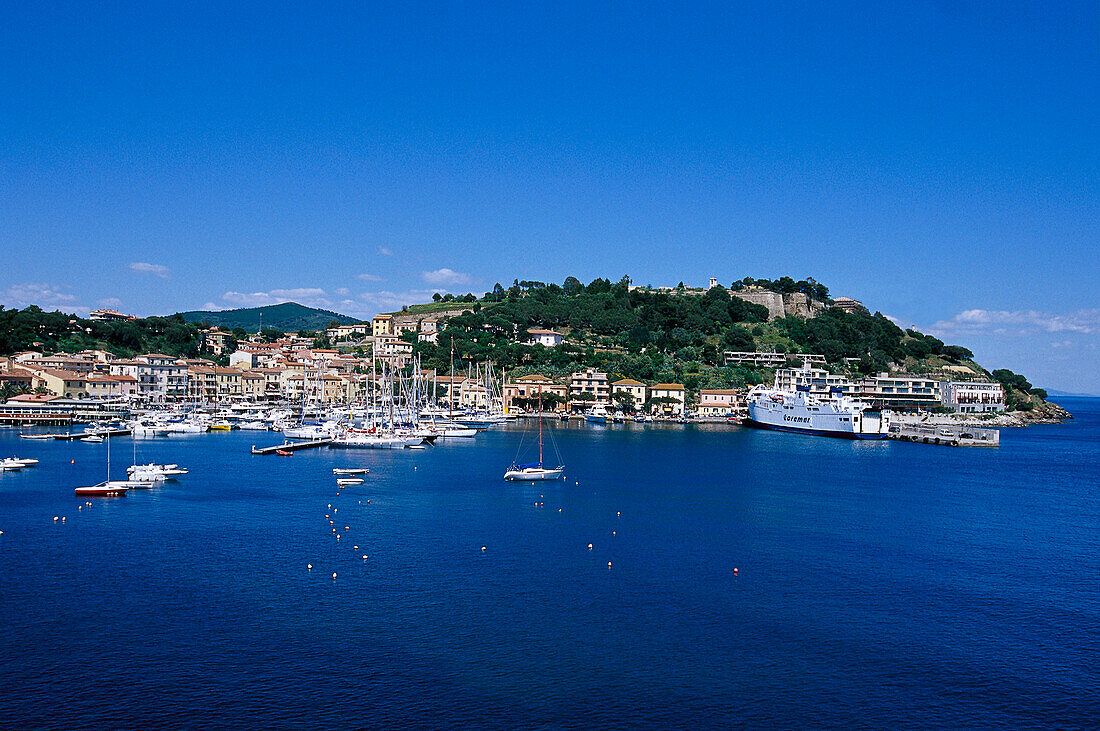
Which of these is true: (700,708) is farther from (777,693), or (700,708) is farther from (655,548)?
(655,548)

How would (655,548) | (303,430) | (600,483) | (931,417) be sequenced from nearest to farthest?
(655,548)
(600,483)
(303,430)
(931,417)

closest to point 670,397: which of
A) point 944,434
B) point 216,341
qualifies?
point 944,434

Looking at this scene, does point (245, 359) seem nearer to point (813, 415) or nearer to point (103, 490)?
point (813, 415)

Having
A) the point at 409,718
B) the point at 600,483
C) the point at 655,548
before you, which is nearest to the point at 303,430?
the point at 600,483

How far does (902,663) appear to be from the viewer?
58.2 ft

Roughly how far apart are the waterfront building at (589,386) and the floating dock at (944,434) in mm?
31996

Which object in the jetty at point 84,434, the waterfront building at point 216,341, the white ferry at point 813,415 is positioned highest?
the waterfront building at point 216,341

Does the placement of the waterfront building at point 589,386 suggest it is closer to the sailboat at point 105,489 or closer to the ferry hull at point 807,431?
the ferry hull at point 807,431

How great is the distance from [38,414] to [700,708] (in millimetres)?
73460

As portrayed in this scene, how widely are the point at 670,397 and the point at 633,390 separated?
4.36 meters

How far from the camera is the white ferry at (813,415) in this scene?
79.0m

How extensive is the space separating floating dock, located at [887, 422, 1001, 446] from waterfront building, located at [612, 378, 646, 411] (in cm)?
2777

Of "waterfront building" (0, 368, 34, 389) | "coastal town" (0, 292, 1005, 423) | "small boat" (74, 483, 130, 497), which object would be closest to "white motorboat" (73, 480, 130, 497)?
"small boat" (74, 483, 130, 497)

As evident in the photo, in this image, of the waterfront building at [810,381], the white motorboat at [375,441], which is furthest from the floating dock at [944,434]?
the white motorboat at [375,441]
